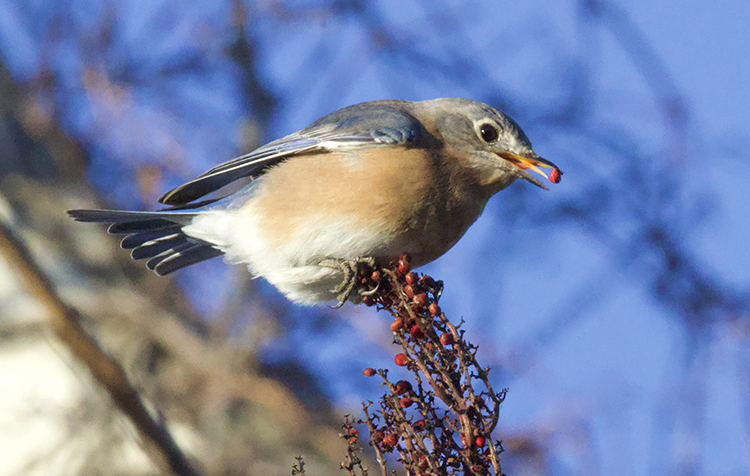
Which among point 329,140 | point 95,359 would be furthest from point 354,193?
point 95,359

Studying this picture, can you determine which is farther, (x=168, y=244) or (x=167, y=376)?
(x=167, y=376)

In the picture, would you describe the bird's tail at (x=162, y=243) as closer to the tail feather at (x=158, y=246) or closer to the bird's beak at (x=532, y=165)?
the tail feather at (x=158, y=246)

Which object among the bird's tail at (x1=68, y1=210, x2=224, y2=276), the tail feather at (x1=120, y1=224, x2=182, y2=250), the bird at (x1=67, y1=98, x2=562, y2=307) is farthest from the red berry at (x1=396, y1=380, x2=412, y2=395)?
the tail feather at (x1=120, y1=224, x2=182, y2=250)

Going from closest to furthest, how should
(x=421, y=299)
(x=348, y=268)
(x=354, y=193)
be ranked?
(x=421, y=299)
(x=348, y=268)
(x=354, y=193)

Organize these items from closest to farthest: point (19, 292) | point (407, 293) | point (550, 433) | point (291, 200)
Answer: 1. point (407, 293)
2. point (291, 200)
3. point (19, 292)
4. point (550, 433)

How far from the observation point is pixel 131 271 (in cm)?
714

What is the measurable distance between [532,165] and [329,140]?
1108 millimetres

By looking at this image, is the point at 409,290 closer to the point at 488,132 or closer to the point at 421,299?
the point at 421,299

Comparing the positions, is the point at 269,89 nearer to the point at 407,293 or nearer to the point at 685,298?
the point at 685,298

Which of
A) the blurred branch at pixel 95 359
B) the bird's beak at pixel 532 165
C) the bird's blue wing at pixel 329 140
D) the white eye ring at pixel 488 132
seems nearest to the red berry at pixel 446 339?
the blurred branch at pixel 95 359

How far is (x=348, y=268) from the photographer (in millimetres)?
3701

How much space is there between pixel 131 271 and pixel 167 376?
115cm

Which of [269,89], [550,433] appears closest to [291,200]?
[550,433]

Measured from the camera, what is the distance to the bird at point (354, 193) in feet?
12.4
